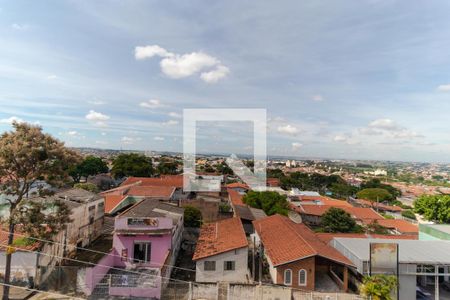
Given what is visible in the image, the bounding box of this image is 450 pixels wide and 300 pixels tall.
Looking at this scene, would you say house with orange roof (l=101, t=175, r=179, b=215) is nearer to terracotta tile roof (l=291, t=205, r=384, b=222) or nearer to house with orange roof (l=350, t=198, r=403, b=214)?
terracotta tile roof (l=291, t=205, r=384, b=222)

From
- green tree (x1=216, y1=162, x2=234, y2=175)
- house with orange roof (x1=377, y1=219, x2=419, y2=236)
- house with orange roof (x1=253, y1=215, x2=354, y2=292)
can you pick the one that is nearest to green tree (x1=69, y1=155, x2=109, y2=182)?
green tree (x1=216, y1=162, x2=234, y2=175)

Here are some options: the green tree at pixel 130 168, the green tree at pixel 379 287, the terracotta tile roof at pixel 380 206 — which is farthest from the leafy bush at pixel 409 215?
the green tree at pixel 130 168

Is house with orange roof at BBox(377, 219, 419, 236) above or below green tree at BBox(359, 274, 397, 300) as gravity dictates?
below

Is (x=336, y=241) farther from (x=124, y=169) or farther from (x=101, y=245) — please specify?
(x=124, y=169)

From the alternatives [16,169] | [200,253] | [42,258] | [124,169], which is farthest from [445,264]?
[124,169]

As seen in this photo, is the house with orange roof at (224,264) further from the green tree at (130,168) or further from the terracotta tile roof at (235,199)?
the green tree at (130,168)

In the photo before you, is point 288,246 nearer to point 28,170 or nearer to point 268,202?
point 28,170
